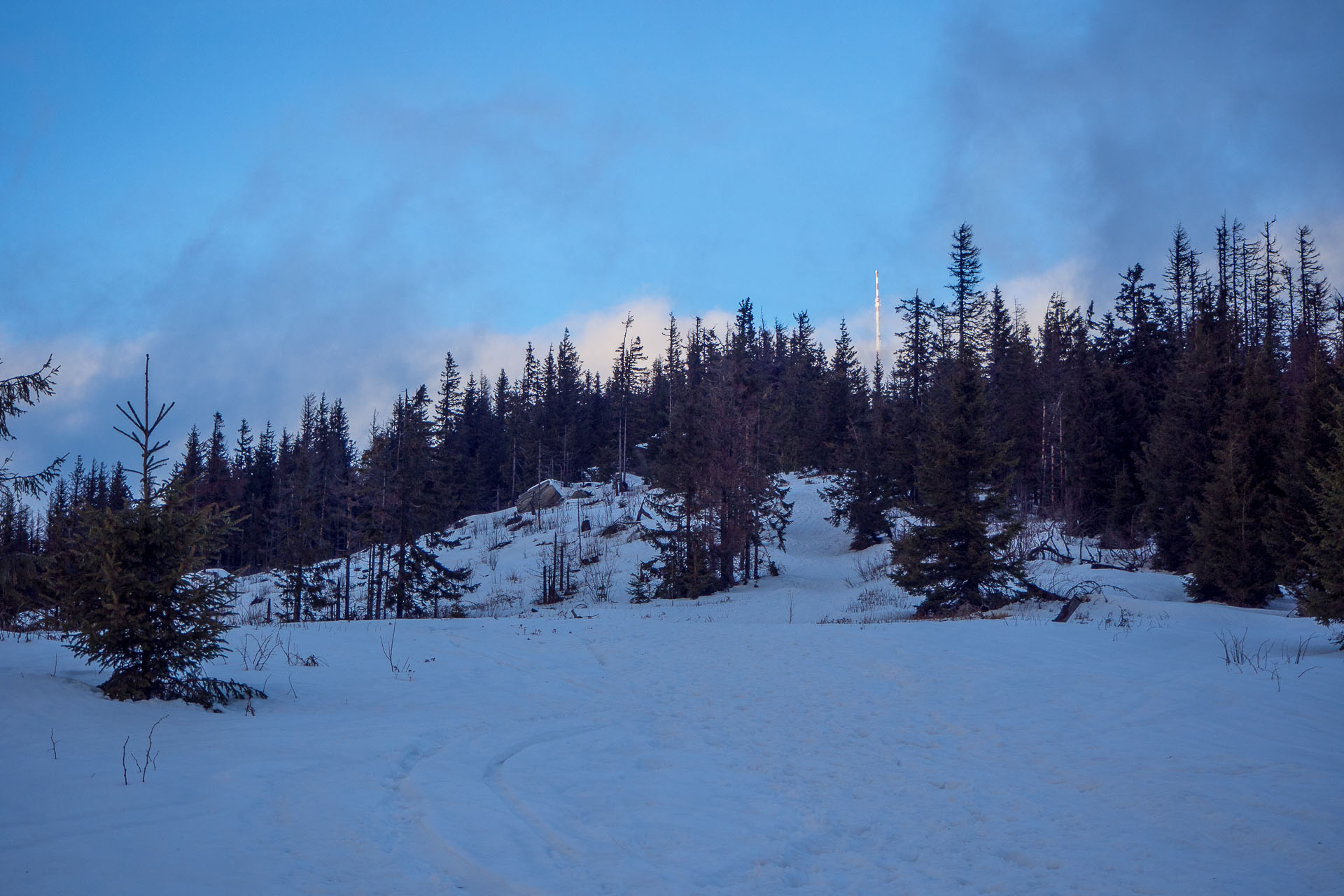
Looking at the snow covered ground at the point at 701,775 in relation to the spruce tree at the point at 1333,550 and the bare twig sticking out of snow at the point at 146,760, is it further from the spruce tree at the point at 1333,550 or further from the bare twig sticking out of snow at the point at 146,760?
the spruce tree at the point at 1333,550

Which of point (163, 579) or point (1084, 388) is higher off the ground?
point (1084, 388)

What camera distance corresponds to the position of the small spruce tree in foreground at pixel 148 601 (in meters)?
8.42

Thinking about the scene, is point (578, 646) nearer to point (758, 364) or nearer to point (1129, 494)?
point (1129, 494)

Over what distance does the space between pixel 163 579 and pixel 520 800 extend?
5.23m

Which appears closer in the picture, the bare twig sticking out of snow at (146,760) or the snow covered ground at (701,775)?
the snow covered ground at (701,775)

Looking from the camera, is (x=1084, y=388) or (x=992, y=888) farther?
(x=1084, y=388)

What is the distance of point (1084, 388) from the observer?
39.4m

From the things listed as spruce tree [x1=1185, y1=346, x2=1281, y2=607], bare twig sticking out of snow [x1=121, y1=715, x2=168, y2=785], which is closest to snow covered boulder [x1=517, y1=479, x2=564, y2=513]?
spruce tree [x1=1185, y1=346, x2=1281, y2=607]

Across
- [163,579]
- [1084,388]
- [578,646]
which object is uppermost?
[1084,388]

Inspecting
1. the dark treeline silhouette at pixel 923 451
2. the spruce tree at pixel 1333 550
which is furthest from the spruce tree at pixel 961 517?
the spruce tree at pixel 1333 550

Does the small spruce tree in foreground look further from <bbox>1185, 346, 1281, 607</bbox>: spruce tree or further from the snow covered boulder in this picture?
the snow covered boulder

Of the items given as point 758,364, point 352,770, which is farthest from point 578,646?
point 758,364

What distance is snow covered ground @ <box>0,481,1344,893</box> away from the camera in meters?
4.65

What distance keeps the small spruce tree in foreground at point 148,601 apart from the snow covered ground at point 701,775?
366 millimetres
